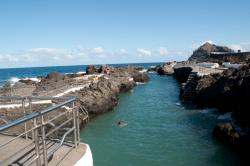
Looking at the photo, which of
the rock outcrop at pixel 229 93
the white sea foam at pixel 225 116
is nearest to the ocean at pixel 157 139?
the white sea foam at pixel 225 116

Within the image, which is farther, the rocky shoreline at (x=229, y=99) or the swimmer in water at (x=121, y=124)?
the swimmer in water at (x=121, y=124)

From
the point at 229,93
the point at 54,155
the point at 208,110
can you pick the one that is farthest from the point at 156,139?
the point at 54,155

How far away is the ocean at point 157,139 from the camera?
60.6ft

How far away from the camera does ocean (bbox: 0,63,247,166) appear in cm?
1847

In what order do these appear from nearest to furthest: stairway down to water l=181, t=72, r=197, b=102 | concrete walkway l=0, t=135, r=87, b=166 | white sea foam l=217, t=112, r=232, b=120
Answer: concrete walkway l=0, t=135, r=87, b=166 → white sea foam l=217, t=112, r=232, b=120 → stairway down to water l=181, t=72, r=197, b=102

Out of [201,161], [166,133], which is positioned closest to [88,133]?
[166,133]

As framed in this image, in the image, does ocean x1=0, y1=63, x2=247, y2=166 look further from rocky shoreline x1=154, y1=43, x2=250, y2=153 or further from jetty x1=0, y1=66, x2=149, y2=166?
jetty x1=0, y1=66, x2=149, y2=166

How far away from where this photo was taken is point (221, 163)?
704 inches

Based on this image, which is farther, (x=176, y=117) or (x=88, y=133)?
(x=176, y=117)

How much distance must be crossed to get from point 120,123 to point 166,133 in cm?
454

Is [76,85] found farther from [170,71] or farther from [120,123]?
[170,71]

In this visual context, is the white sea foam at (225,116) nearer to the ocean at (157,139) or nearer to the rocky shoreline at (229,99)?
the rocky shoreline at (229,99)

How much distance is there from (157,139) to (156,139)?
0.06m

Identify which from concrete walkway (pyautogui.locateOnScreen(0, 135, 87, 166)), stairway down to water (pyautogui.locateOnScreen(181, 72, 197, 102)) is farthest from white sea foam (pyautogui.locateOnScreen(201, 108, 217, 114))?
concrete walkway (pyautogui.locateOnScreen(0, 135, 87, 166))
